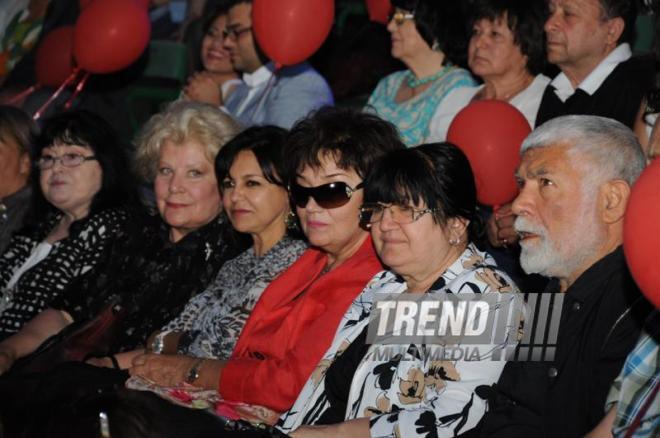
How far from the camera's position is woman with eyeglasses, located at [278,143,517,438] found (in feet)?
10.00

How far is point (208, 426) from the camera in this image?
291 cm

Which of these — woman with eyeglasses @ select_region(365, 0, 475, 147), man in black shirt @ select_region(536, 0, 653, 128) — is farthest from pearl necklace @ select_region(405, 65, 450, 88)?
man in black shirt @ select_region(536, 0, 653, 128)

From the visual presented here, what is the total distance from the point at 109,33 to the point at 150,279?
5.72 ft

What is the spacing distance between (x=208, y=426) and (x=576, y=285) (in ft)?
3.42

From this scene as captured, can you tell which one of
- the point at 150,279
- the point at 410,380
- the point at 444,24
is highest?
the point at 444,24

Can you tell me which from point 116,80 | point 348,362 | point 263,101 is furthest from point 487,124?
point 116,80

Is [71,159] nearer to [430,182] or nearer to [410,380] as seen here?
[430,182]

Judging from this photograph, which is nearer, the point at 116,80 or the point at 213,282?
the point at 213,282

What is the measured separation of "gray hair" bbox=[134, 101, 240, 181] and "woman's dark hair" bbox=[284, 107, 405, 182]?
0.80 meters

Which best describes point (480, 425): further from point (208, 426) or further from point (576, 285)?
point (208, 426)

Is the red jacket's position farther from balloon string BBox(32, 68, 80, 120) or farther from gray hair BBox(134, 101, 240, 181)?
balloon string BBox(32, 68, 80, 120)

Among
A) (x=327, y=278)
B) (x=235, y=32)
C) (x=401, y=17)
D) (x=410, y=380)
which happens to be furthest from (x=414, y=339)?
(x=235, y=32)

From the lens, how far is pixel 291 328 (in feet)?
12.4

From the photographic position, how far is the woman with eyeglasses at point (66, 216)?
192 inches
